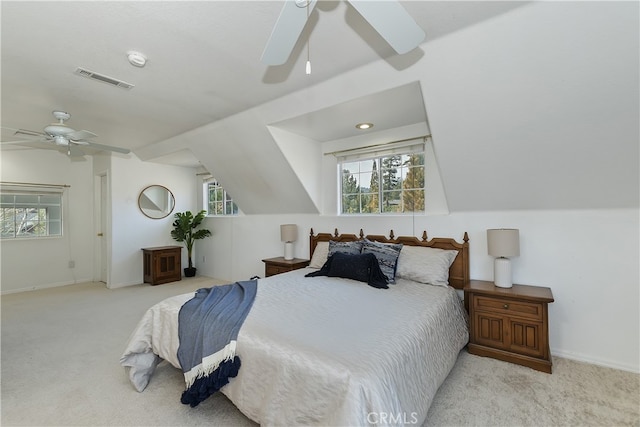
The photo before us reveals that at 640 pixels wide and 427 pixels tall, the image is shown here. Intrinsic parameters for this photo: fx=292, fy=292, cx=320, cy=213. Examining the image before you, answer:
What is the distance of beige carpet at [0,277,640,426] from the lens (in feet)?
5.92

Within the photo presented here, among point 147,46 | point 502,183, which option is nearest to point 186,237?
point 147,46

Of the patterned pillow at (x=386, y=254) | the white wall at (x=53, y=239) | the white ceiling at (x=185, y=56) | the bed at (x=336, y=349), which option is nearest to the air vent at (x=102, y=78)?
the white ceiling at (x=185, y=56)

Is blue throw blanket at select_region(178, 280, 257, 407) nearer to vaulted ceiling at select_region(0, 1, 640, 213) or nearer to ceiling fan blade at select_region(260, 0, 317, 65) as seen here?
ceiling fan blade at select_region(260, 0, 317, 65)

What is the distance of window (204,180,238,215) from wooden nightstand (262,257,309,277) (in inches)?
69.0

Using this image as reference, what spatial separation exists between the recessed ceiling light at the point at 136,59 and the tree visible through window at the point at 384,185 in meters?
2.52

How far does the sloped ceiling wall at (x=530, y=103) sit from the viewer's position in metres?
1.72

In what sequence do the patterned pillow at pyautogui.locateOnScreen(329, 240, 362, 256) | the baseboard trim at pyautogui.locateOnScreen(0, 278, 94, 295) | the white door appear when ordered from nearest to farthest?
the patterned pillow at pyautogui.locateOnScreen(329, 240, 362, 256)
the baseboard trim at pyautogui.locateOnScreen(0, 278, 94, 295)
the white door

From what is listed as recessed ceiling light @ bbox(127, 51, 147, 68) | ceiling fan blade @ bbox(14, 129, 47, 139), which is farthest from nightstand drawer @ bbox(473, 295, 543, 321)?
ceiling fan blade @ bbox(14, 129, 47, 139)

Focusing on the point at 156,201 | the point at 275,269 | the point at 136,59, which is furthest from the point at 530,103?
the point at 156,201

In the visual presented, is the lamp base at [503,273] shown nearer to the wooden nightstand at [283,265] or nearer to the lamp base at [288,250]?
the wooden nightstand at [283,265]

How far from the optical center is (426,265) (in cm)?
290

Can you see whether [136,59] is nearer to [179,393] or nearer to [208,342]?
[208,342]

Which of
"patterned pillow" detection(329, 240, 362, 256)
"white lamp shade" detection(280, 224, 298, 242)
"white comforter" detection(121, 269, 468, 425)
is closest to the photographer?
"white comforter" detection(121, 269, 468, 425)

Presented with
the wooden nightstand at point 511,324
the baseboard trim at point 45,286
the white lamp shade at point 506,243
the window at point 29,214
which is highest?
the window at point 29,214
